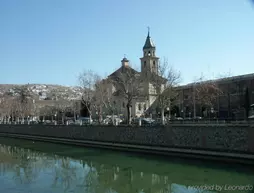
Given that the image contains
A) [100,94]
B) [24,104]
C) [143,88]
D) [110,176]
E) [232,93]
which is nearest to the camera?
[110,176]

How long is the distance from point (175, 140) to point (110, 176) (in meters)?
9.55

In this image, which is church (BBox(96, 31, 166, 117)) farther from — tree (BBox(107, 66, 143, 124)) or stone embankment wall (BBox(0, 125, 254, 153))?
stone embankment wall (BBox(0, 125, 254, 153))

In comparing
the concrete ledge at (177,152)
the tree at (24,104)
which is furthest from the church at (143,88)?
the tree at (24,104)

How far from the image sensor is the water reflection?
18469mm

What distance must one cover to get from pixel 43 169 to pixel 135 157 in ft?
27.4

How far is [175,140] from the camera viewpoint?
1177 inches

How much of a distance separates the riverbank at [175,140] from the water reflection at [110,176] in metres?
2.73

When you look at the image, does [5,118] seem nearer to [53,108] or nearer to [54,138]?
[53,108]

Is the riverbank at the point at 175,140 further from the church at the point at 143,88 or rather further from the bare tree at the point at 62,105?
the bare tree at the point at 62,105

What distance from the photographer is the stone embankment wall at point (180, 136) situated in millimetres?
24634

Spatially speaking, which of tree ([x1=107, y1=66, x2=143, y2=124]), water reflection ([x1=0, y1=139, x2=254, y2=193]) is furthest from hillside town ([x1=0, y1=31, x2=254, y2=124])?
water reflection ([x1=0, y1=139, x2=254, y2=193])

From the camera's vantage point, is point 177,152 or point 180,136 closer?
point 177,152

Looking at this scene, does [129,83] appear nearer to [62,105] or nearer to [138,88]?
[138,88]

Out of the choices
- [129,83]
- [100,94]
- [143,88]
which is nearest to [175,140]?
[129,83]
